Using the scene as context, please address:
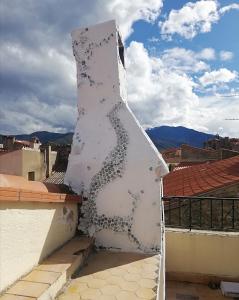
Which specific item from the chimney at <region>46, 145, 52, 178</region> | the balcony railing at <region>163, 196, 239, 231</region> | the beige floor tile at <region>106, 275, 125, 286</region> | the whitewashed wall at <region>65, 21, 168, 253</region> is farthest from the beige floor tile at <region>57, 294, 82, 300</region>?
the chimney at <region>46, 145, 52, 178</region>

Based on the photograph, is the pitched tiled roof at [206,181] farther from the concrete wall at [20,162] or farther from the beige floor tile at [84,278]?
the concrete wall at [20,162]

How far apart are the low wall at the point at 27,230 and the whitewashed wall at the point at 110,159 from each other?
1.92 ft

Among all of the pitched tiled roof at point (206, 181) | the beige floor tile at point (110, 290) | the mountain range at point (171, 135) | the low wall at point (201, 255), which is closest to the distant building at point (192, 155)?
the pitched tiled roof at point (206, 181)

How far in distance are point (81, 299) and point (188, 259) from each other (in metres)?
2.85

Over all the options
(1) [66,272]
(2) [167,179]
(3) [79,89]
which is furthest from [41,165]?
(1) [66,272]

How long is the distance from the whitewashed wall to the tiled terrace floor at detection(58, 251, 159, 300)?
302 mm

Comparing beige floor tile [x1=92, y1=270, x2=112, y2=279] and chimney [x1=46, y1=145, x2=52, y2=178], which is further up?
chimney [x1=46, y1=145, x2=52, y2=178]

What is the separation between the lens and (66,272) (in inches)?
135

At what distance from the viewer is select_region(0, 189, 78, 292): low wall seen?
2863 mm

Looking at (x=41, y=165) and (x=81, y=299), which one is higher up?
(x=41, y=165)

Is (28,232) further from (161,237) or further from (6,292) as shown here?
(161,237)

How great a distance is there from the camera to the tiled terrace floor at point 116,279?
3270mm

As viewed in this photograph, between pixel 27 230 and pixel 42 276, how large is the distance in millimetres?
466

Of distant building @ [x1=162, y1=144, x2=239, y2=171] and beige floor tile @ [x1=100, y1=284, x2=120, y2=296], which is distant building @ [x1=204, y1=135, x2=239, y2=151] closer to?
distant building @ [x1=162, y1=144, x2=239, y2=171]
